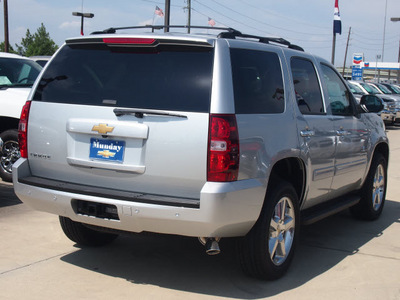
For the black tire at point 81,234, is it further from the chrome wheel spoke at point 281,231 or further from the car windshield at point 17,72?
the car windshield at point 17,72

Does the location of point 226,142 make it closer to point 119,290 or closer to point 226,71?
point 226,71

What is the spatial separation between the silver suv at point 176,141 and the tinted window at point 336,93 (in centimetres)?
85

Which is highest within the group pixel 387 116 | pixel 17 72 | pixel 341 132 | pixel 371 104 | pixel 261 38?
pixel 261 38

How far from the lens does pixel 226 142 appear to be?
383 centimetres

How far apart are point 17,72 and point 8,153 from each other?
1.61 meters

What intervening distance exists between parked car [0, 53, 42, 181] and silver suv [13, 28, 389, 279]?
3.96 metres

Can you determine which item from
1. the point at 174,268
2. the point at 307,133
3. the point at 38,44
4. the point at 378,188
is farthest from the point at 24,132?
the point at 38,44

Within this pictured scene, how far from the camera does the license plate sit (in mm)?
4027

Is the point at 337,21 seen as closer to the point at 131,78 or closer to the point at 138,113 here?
the point at 131,78

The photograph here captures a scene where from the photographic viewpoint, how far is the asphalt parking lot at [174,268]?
426 centimetres

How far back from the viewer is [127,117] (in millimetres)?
4023

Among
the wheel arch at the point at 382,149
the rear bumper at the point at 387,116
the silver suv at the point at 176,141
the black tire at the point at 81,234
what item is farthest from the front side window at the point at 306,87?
the rear bumper at the point at 387,116

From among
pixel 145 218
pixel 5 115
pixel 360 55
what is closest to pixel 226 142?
pixel 145 218

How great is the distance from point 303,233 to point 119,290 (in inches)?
101
